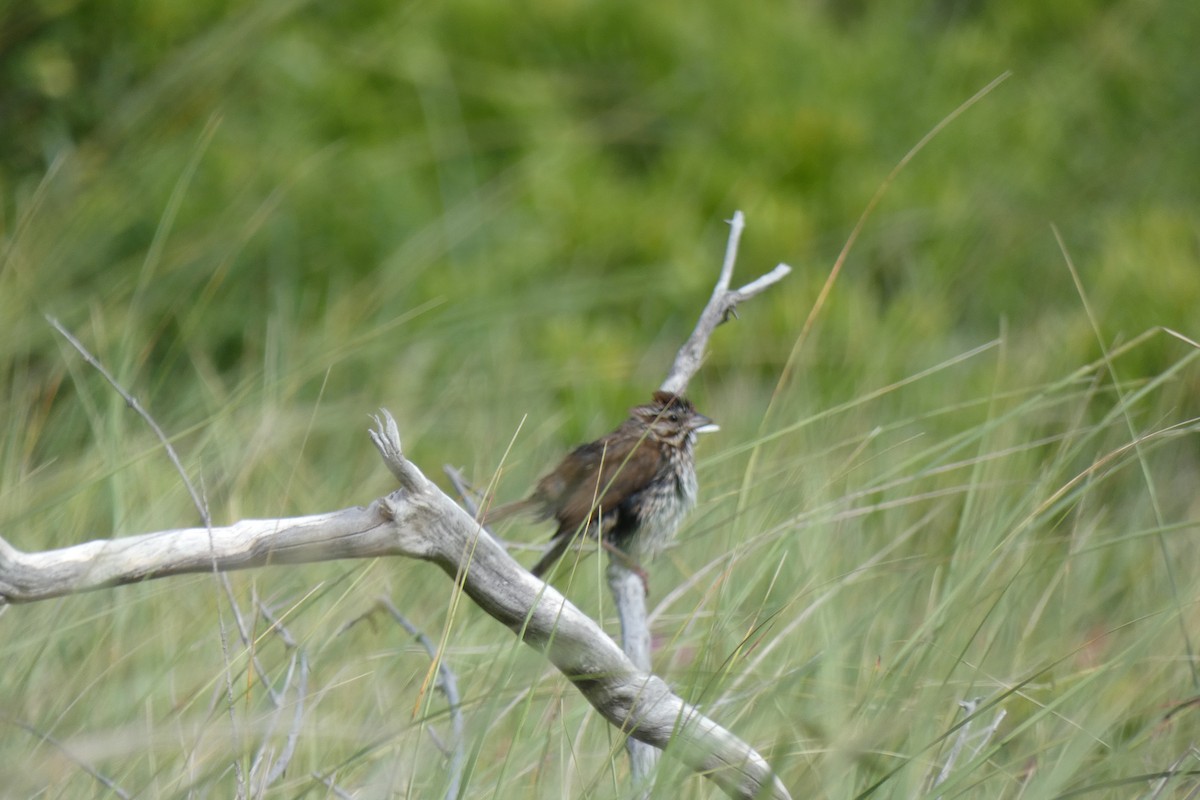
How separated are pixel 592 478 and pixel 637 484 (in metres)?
0.21

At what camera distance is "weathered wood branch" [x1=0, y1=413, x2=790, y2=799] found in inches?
67.8

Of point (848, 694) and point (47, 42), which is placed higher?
point (47, 42)

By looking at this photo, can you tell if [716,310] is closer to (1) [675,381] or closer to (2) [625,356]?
(1) [675,381]

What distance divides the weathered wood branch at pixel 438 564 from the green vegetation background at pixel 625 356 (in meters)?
0.09

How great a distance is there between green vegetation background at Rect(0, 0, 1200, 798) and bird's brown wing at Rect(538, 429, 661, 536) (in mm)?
140

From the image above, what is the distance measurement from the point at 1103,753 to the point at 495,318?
296 centimetres

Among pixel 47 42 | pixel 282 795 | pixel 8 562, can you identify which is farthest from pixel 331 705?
pixel 47 42

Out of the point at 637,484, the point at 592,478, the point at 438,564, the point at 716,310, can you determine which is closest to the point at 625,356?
the point at 637,484

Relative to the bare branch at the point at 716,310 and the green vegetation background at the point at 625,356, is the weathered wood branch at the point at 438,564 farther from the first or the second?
the bare branch at the point at 716,310

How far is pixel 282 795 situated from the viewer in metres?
Result: 2.17

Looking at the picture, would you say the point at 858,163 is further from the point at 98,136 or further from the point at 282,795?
the point at 282,795

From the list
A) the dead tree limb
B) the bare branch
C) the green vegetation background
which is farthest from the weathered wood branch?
the bare branch

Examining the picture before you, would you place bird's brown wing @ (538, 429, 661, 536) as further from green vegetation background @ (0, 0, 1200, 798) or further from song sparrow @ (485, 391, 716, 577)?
green vegetation background @ (0, 0, 1200, 798)

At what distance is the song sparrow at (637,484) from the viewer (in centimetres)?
276
